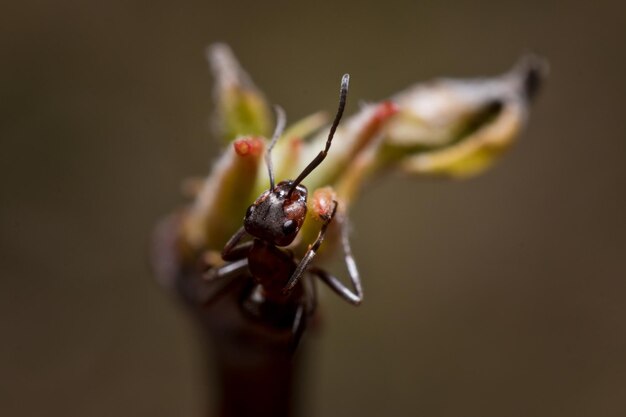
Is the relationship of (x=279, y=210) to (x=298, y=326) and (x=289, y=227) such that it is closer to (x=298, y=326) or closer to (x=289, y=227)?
(x=289, y=227)

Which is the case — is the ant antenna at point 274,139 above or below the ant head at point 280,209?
above

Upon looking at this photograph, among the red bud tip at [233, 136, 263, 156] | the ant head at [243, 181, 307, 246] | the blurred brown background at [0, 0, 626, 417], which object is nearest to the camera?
the red bud tip at [233, 136, 263, 156]

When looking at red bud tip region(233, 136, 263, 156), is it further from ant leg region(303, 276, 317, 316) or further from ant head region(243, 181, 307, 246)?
ant leg region(303, 276, 317, 316)

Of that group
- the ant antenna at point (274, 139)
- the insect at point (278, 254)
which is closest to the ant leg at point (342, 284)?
the insect at point (278, 254)

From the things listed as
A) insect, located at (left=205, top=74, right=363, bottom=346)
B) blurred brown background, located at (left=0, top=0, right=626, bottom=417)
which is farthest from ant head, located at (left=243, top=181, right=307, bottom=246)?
blurred brown background, located at (left=0, top=0, right=626, bottom=417)

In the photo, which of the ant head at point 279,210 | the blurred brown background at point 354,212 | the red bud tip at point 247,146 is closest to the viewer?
the red bud tip at point 247,146

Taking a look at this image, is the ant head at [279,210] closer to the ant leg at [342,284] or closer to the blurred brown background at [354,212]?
the ant leg at [342,284]

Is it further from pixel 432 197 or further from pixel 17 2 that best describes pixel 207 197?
pixel 17 2

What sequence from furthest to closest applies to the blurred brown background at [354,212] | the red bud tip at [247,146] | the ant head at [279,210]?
the blurred brown background at [354,212]
the ant head at [279,210]
the red bud tip at [247,146]

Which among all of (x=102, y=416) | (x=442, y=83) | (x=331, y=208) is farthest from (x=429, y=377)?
(x=331, y=208)
